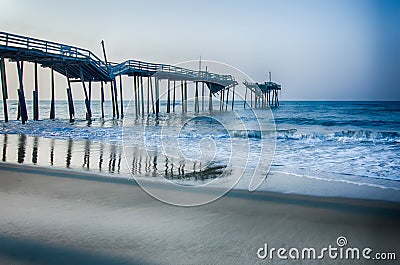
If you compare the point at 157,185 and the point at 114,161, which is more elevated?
the point at 114,161

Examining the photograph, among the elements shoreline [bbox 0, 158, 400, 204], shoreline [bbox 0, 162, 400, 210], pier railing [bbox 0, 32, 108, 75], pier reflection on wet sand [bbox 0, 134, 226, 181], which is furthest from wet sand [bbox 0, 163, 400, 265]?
pier railing [bbox 0, 32, 108, 75]

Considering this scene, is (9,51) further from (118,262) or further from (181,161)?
(118,262)

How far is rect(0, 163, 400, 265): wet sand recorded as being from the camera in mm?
3365

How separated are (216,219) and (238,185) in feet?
7.50

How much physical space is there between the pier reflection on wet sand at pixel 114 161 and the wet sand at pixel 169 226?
1.74 m

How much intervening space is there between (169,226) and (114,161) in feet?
18.0

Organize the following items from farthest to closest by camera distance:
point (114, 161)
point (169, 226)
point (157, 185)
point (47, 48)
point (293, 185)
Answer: point (47, 48)
point (114, 161)
point (293, 185)
point (157, 185)
point (169, 226)

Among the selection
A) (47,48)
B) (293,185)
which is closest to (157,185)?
(293,185)

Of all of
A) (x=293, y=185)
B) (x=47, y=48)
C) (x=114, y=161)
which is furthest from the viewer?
(x=47, y=48)

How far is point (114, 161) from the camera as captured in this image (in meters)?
9.30

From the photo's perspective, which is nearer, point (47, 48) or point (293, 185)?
point (293, 185)

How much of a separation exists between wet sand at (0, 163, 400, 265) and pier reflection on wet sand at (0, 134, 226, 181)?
5.72ft

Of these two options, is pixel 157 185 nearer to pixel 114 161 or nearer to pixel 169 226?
pixel 169 226

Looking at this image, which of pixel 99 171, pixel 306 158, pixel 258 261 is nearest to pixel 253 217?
pixel 258 261
